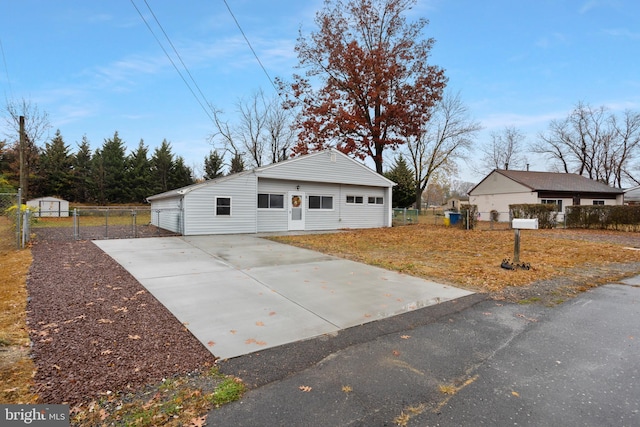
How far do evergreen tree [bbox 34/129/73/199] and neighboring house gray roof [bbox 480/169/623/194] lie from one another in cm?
4666

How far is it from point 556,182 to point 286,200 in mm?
26455

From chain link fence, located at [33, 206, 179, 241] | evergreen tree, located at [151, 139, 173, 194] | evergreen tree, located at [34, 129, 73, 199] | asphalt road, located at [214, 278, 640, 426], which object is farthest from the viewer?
evergreen tree, located at [151, 139, 173, 194]

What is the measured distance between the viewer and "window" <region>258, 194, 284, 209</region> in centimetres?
1590

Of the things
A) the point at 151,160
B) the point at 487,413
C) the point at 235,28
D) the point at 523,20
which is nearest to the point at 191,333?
the point at 487,413

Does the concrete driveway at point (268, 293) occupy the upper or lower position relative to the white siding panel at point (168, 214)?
lower

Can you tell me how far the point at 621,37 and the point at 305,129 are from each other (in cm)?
1936

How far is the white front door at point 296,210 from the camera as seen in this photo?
16766mm

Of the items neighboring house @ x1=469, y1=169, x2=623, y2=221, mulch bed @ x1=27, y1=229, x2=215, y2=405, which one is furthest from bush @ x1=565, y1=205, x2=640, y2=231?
mulch bed @ x1=27, y1=229, x2=215, y2=405

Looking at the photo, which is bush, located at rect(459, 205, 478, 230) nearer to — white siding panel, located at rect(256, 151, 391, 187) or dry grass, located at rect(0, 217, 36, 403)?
white siding panel, located at rect(256, 151, 391, 187)

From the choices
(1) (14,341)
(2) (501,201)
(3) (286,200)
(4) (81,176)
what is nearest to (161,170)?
(4) (81,176)

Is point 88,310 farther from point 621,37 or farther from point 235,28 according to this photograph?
point 621,37

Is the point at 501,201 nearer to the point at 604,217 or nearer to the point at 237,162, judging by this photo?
the point at 604,217

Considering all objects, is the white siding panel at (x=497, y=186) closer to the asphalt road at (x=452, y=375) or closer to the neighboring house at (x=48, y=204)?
the asphalt road at (x=452, y=375)

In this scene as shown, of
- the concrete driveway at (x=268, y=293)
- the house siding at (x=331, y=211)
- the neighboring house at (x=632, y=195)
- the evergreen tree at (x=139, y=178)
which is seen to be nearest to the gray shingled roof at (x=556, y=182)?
the neighboring house at (x=632, y=195)
